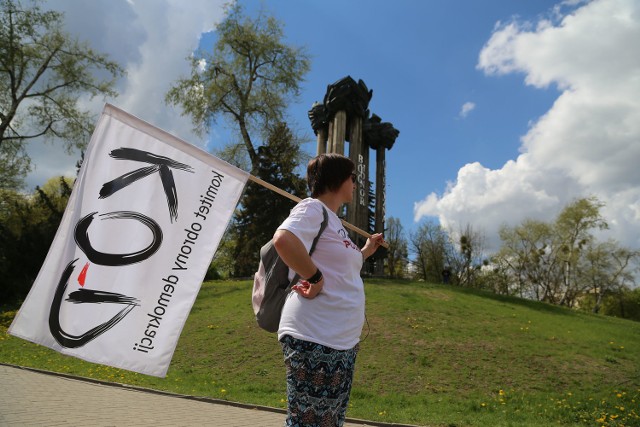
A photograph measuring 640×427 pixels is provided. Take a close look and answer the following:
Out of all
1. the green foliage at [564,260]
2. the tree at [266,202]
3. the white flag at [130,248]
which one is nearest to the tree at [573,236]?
the green foliage at [564,260]

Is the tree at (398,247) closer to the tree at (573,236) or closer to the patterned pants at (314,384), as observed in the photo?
the tree at (573,236)

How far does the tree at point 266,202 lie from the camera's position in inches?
1352

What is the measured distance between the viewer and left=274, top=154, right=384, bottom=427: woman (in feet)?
7.63

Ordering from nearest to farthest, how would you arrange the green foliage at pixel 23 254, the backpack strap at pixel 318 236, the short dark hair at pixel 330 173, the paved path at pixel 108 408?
the backpack strap at pixel 318 236, the short dark hair at pixel 330 173, the paved path at pixel 108 408, the green foliage at pixel 23 254

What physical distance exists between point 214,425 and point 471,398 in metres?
5.57

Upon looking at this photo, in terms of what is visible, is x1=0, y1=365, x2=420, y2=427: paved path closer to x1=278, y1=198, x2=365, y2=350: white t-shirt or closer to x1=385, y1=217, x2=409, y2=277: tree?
x1=278, y1=198, x2=365, y2=350: white t-shirt

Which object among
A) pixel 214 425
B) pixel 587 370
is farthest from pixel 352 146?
pixel 214 425

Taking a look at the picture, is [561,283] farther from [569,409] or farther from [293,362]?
[293,362]

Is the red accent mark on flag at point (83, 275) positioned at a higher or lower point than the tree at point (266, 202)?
lower

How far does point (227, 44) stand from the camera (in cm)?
3347

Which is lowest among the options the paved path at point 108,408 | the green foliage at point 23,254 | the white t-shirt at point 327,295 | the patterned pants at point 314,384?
the paved path at point 108,408

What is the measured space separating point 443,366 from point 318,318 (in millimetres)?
9991

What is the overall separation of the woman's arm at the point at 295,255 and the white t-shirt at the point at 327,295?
0.04m

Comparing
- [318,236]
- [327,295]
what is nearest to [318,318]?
[327,295]
